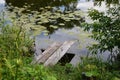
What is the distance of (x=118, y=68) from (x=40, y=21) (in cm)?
417

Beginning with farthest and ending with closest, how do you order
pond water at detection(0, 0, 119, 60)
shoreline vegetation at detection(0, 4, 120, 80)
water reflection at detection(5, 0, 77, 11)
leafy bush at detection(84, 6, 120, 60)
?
water reflection at detection(5, 0, 77, 11)
pond water at detection(0, 0, 119, 60)
leafy bush at detection(84, 6, 120, 60)
shoreline vegetation at detection(0, 4, 120, 80)

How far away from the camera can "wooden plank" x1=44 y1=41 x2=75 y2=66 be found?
6070 mm

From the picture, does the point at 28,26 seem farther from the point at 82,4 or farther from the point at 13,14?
the point at 82,4

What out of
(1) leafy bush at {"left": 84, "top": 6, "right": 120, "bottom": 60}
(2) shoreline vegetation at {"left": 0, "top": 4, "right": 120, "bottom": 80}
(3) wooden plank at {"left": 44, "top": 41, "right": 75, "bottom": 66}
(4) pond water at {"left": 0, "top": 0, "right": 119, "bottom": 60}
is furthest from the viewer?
(4) pond water at {"left": 0, "top": 0, "right": 119, "bottom": 60}

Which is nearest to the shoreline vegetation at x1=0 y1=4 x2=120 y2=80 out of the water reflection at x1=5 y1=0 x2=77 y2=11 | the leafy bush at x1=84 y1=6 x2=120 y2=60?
the leafy bush at x1=84 y1=6 x2=120 y2=60

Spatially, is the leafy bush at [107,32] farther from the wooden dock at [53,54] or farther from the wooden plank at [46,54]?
the wooden plank at [46,54]

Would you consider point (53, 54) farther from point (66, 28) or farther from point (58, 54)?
point (66, 28)

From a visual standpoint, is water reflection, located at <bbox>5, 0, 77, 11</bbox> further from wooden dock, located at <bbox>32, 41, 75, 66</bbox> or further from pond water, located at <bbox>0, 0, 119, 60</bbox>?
wooden dock, located at <bbox>32, 41, 75, 66</bbox>

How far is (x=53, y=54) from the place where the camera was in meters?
6.51

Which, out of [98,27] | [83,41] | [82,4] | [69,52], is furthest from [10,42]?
[82,4]

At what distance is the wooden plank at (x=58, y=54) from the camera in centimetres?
607

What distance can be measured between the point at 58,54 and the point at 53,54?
0.12 metres

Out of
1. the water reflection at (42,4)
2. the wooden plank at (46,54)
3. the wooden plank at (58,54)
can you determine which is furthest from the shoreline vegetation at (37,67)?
the water reflection at (42,4)

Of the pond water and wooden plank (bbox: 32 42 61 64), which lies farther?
the pond water
